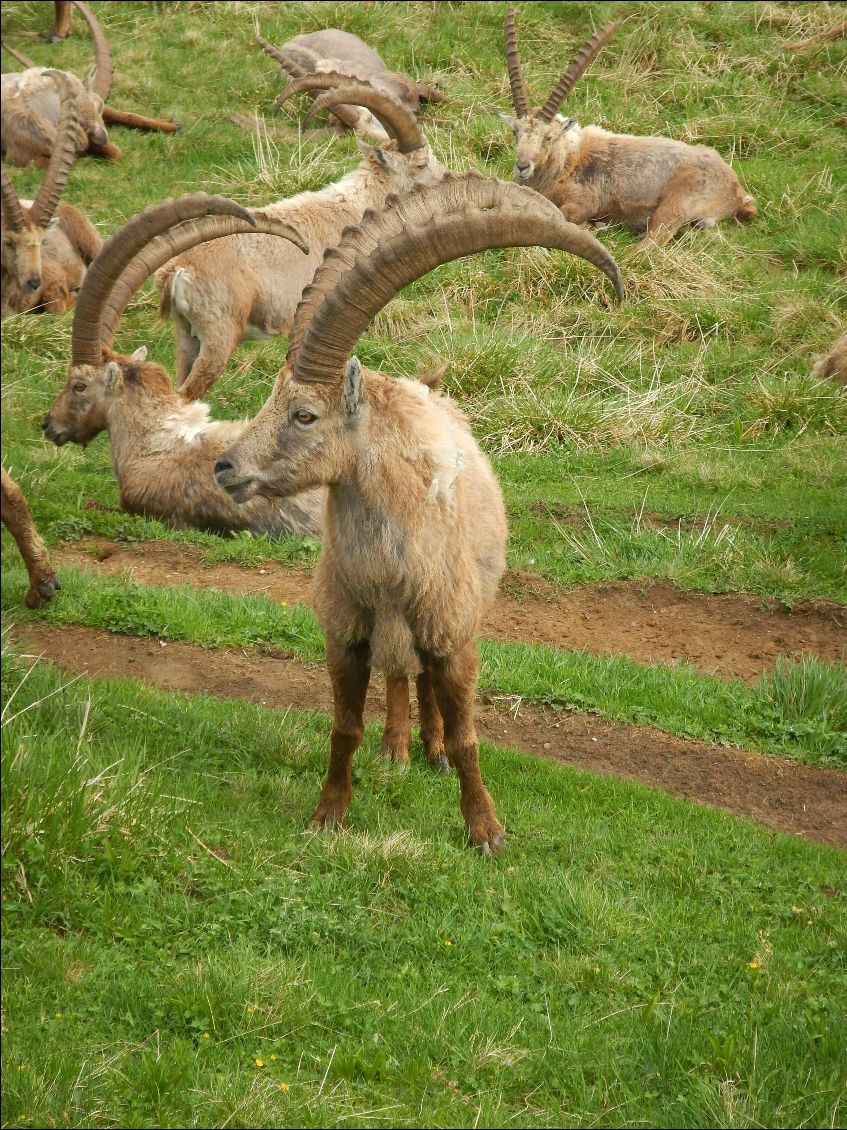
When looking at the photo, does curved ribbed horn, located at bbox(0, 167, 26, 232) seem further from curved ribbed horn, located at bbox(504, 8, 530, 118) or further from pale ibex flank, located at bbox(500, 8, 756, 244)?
curved ribbed horn, located at bbox(504, 8, 530, 118)

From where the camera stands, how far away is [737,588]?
9117 mm

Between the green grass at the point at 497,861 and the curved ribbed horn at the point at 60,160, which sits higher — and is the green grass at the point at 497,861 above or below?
below

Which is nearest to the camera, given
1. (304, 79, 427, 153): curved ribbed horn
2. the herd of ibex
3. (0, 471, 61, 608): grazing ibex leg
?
the herd of ibex

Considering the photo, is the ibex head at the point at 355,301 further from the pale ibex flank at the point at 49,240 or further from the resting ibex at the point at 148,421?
the pale ibex flank at the point at 49,240

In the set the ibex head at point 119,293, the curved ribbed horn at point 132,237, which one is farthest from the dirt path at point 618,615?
the curved ribbed horn at point 132,237

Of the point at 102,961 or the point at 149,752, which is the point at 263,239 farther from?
the point at 102,961

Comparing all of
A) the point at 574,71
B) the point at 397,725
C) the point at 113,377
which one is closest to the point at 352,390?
the point at 397,725

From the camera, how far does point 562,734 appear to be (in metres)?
7.29

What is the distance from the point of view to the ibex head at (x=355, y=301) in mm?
5254

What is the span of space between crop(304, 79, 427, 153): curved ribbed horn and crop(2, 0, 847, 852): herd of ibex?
0.02 meters

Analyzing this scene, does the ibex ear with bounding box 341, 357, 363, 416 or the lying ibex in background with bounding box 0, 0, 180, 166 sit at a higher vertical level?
the lying ibex in background with bounding box 0, 0, 180, 166

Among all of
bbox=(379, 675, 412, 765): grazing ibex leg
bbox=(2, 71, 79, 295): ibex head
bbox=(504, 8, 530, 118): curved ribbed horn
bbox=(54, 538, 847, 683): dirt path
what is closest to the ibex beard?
bbox=(379, 675, 412, 765): grazing ibex leg

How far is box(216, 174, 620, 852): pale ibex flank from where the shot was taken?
5301 millimetres

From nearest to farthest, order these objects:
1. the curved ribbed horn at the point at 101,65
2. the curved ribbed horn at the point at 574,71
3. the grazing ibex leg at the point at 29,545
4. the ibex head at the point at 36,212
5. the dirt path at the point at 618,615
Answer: the grazing ibex leg at the point at 29,545
the dirt path at the point at 618,615
the ibex head at the point at 36,212
the curved ribbed horn at the point at 574,71
the curved ribbed horn at the point at 101,65
